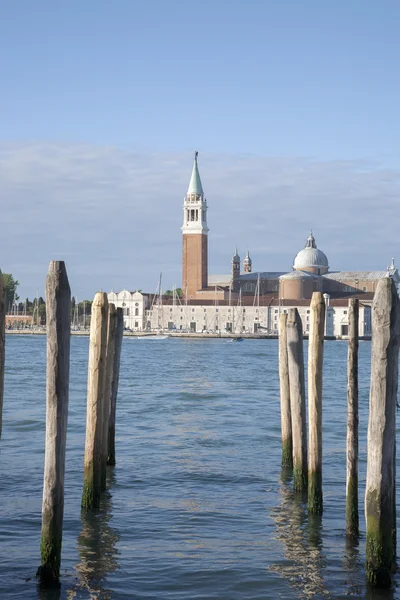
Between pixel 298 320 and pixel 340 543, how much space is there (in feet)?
6.81

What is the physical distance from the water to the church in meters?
67.2

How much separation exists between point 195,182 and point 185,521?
80.1 metres

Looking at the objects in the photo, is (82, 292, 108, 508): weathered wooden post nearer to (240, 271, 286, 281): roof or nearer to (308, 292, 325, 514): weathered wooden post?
(308, 292, 325, 514): weathered wooden post

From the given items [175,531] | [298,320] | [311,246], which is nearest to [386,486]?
[175,531]

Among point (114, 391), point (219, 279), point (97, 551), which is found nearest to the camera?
point (97, 551)

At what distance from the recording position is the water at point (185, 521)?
5.79 m

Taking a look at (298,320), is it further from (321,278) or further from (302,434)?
(321,278)

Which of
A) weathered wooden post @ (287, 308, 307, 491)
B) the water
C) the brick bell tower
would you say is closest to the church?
the brick bell tower

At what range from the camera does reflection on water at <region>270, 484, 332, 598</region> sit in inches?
229

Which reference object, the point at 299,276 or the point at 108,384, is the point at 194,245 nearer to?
the point at 299,276

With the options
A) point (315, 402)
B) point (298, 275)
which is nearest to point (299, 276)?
point (298, 275)

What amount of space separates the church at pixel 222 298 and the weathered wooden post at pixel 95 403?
71.7 meters

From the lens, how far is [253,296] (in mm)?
86000

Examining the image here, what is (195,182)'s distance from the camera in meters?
86.4
